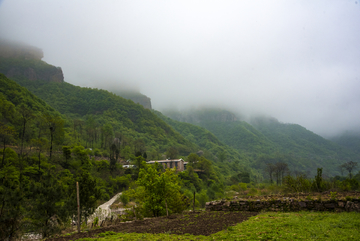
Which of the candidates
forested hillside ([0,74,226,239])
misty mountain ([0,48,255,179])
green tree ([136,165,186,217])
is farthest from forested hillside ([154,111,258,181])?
green tree ([136,165,186,217])

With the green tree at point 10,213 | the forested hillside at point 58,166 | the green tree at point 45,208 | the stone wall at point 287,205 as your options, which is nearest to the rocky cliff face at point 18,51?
the forested hillside at point 58,166

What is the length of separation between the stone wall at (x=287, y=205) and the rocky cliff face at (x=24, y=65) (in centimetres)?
17482

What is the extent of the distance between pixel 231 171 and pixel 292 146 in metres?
111

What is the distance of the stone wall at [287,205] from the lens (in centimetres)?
1155

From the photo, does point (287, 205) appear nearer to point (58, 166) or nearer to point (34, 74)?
point (58, 166)

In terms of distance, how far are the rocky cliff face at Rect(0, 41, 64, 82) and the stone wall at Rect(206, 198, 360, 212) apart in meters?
175

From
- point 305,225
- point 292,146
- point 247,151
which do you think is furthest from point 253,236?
point 292,146

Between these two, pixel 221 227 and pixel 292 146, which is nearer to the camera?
pixel 221 227

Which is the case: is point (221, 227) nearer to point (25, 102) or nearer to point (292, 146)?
point (25, 102)

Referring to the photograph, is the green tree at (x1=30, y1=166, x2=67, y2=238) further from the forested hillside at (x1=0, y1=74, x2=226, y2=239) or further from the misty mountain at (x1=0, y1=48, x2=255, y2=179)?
the misty mountain at (x1=0, y1=48, x2=255, y2=179)

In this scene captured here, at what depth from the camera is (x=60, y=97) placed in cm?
13238

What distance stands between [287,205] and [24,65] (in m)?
Result: 192

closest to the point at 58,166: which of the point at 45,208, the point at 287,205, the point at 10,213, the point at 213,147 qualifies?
the point at 45,208

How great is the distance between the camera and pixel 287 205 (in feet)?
45.7
